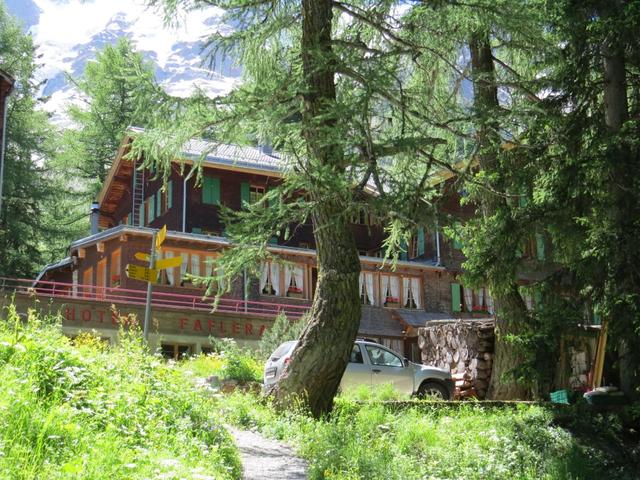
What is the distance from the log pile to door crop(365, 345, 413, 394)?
1.98 m

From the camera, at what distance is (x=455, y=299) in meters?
38.9

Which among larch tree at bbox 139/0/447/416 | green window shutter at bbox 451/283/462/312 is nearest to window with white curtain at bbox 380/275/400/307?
green window shutter at bbox 451/283/462/312

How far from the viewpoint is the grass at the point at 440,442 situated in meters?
9.74

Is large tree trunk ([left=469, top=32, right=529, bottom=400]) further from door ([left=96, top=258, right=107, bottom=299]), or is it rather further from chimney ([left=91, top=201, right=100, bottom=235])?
chimney ([left=91, top=201, right=100, bottom=235])

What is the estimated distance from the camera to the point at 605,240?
1088 centimetres

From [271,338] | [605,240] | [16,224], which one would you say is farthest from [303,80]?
[16,224]

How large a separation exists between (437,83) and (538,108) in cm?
652

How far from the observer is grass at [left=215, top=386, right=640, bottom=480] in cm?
974

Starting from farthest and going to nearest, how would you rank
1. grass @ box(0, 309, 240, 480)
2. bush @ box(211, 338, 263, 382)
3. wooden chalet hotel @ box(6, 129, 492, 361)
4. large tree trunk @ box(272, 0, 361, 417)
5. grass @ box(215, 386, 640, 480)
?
wooden chalet hotel @ box(6, 129, 492, 361) → bush @ box(211, 338, 263, 382) → large tree trunk @ box(272, 0, 361, 417) → grass @ box(215, 386, 640, 480) → grass @ box(0, 309, 240, 480)

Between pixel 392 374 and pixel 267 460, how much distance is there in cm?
1092

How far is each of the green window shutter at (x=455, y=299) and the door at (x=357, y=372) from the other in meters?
18.8

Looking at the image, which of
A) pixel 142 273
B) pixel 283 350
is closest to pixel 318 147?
pixel 142 273

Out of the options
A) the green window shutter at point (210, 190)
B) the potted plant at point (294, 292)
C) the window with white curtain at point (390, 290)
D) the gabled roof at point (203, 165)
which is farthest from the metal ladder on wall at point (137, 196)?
the window with white curtain at point (390, 290)

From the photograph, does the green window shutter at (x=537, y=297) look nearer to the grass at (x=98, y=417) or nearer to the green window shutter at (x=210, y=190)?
the grass at (x=98, y=417)
